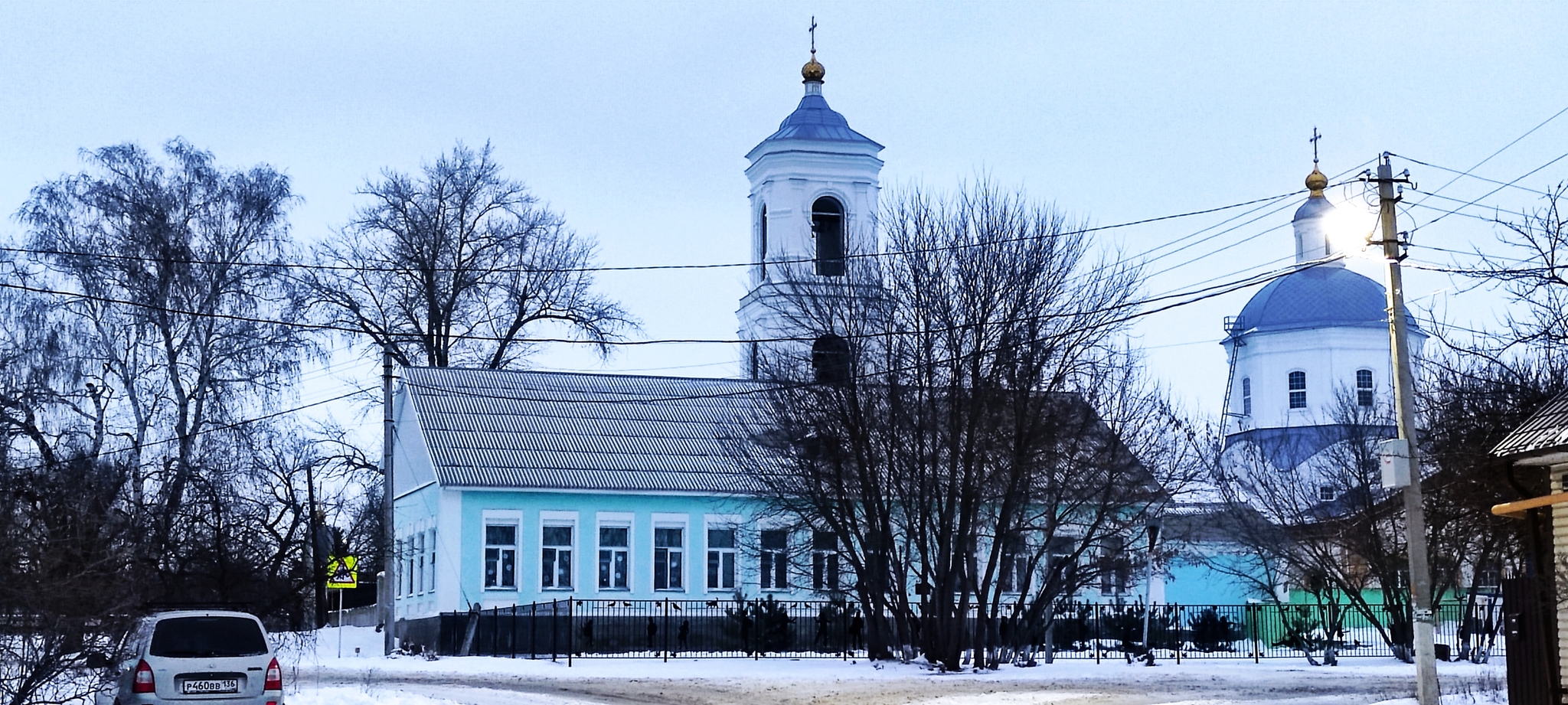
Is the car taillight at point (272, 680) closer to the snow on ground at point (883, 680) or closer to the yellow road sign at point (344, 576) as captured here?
the snow on ground at point (883, 680)

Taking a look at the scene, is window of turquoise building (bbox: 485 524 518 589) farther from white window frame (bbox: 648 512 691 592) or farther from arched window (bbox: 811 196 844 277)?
arched window (bbox: 811 196 844 277)

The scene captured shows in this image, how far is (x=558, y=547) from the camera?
42875 millimetres

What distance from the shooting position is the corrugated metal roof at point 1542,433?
773 inches

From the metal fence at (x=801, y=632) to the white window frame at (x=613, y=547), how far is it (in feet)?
3.59

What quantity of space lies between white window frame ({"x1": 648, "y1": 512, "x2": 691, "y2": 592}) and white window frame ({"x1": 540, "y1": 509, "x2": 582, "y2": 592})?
1.97 m

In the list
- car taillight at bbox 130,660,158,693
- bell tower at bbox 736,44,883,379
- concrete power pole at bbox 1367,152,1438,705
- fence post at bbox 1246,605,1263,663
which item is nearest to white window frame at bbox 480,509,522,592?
bell tower at bbox 736,44,883,379

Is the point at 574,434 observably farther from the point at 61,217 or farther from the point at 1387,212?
the point at 1387,212

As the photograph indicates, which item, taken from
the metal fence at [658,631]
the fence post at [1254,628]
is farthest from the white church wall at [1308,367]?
the metal fence at [658,631]

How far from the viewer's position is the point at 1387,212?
21297 millimetres

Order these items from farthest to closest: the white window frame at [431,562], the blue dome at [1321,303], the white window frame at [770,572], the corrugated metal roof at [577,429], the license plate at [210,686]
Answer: the blue dome at [1321,303], the white window frame at [431,562], the corrugated metal roof at [577,429], the white window frame at [770,572], the license plate at [210,686]

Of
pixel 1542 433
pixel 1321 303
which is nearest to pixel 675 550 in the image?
pixel 1542 433

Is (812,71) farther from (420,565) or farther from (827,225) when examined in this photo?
(420,565)

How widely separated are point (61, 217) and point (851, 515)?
21.9 m

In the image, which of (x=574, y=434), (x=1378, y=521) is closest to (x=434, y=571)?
(x=574, y=434)
